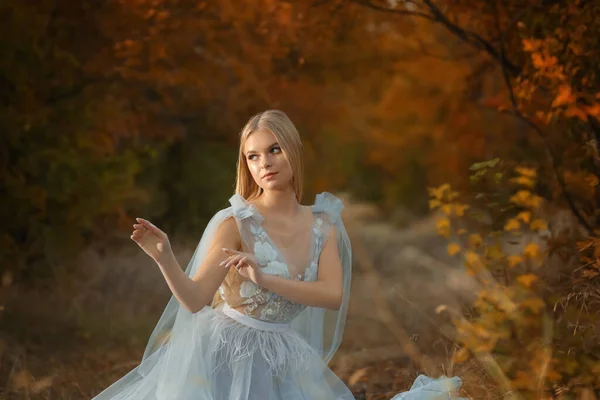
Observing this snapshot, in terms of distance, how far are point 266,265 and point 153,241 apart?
0.30 metres

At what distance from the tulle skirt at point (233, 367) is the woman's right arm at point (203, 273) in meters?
0.10

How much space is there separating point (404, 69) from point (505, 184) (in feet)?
2.40

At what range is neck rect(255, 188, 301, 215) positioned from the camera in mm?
2154

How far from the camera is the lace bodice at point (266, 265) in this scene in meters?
2.08

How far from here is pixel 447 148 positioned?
4.07m

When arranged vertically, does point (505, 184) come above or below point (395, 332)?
above

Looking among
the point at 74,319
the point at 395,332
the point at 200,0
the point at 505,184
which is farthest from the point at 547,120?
the point at 74,319

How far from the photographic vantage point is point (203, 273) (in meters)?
2.03

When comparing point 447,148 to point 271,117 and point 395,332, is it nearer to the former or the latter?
point 395,332

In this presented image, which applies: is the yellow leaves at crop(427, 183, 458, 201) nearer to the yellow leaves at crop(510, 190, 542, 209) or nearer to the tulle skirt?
the yellow leaves at crop(510, 190, 542, 209)

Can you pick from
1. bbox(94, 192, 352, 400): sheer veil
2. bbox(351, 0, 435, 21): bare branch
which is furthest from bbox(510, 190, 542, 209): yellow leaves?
bbox(94, 192, 352, 400): sheer veil

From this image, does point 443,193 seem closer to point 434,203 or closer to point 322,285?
point 434,203

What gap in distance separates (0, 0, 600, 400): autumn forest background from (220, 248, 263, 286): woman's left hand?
212 cm

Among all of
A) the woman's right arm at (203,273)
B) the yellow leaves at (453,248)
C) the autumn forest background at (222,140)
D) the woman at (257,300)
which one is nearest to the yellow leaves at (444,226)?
the yellow leaves at (453,248)
